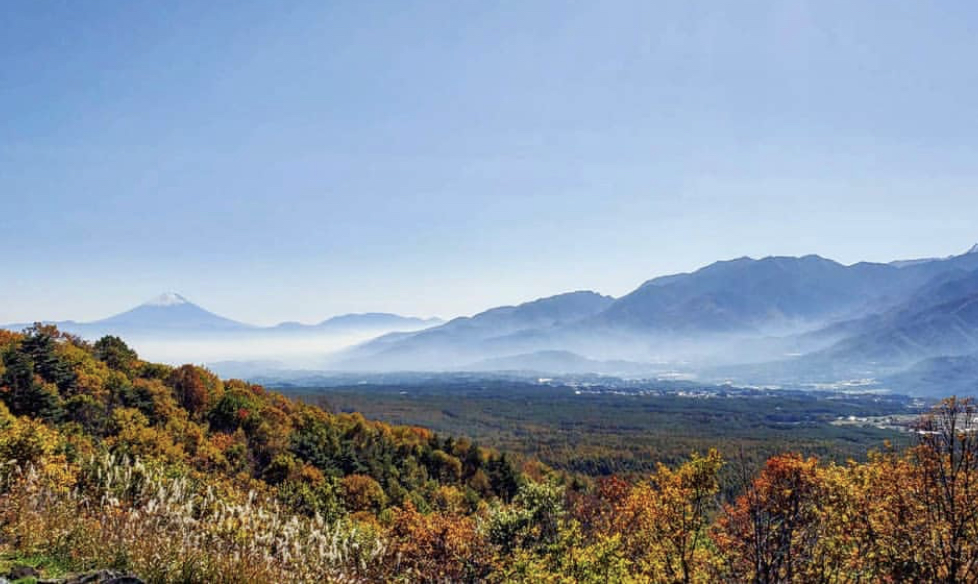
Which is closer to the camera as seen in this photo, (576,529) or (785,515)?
(785,515)

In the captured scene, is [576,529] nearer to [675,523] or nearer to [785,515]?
[675,523]

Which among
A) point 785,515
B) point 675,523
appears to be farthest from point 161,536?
point 785,515

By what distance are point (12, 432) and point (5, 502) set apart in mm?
5601

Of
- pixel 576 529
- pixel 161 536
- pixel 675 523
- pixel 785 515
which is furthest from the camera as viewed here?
pixel 576 529

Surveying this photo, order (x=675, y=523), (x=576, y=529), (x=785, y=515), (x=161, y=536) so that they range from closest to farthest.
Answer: (x=161, y=536) → (x=785, y=515) → (x=675, y=523) → (x=576, y=529)

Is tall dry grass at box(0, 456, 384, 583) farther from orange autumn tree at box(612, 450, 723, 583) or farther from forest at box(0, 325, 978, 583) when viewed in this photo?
orange autumn tree at box(612, 450, 723, 583)

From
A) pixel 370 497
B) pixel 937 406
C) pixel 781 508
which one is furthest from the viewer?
pixel 370 497

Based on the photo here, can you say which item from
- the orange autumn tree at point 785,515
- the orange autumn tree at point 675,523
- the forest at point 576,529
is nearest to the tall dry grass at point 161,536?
the forest at point 576,529

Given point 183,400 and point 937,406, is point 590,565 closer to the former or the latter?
point 937,406

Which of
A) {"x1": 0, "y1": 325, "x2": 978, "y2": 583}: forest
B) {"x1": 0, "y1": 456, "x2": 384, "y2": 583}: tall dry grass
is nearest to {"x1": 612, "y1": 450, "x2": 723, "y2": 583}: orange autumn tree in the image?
{"x1": 0, "y1": 325, "x2": 978, "y2": 583}: forest

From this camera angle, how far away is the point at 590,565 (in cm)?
1246

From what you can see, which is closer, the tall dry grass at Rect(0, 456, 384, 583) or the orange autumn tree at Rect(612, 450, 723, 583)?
the tall dry grass at Rect(0, 456, 384, 583)

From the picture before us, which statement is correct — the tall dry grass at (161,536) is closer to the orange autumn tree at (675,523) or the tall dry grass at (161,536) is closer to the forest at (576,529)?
the forest at (576,529)

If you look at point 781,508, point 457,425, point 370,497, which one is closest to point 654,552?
point 781,508
